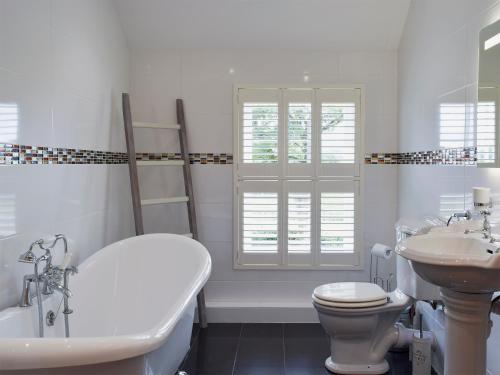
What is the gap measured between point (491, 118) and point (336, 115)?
4.81 feet

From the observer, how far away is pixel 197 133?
353 centimetres

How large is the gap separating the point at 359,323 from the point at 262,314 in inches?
41.0

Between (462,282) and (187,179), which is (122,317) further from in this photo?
(462,282)

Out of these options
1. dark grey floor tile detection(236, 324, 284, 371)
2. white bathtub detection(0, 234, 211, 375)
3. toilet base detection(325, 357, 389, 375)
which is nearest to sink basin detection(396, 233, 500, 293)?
white bathtub detection(0, 234, 211, 375)

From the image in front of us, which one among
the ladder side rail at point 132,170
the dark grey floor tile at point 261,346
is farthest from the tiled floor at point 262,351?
the ladder side rail at point 132,170

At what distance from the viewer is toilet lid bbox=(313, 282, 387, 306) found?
8.21ft

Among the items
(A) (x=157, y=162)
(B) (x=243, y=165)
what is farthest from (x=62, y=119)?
(B) (x=243, y=165)

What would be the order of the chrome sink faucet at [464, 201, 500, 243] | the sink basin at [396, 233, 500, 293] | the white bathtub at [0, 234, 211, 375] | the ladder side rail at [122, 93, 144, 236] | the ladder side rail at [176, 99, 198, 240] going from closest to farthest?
the white bathtub at [0, 234, 211, 375]
the sink basin at [396, 233, 500, 293]
the chrome sink faucet at [464, 201, 500, 243]
the ladder side rail at [122, 93, 144, 236]
the ladder side rail at [176, 99, 198, 240]

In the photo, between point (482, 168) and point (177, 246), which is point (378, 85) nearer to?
point (482, 168)

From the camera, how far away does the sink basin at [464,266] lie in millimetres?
1516

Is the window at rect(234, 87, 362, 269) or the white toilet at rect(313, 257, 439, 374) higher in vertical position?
the window at rect(234, 87, 362, 269)

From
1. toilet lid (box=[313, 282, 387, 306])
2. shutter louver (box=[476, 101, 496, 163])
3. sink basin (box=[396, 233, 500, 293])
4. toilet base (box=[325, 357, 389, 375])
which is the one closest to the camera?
sink basin (box=[396, 233, 500, 293])

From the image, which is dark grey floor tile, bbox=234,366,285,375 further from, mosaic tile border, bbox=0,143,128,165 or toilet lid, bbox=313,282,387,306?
mosaic tile border, bbox=0,143,128,165

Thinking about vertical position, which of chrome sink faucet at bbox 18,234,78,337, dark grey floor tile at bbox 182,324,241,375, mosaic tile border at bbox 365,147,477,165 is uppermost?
mosaic tile border at bbox 365,147,477,165
